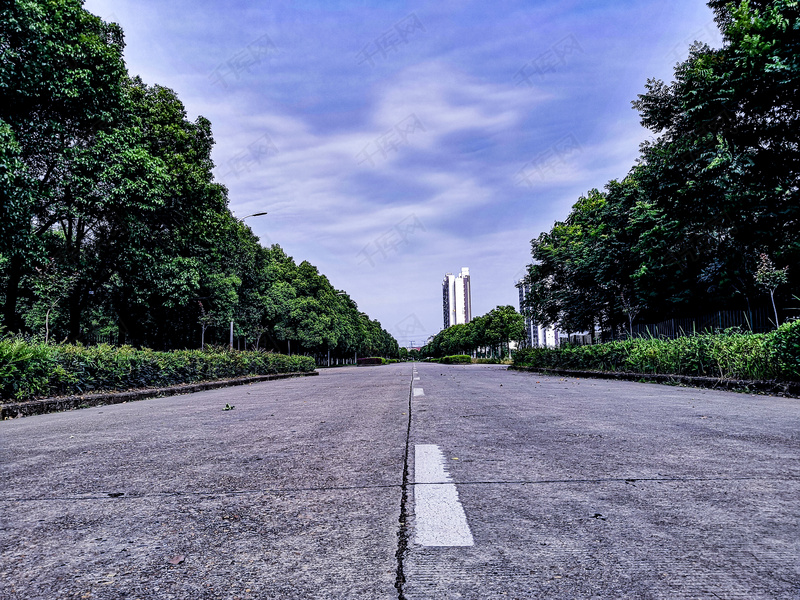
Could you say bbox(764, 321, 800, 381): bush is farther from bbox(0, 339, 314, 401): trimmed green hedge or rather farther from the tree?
bbox(0, 339, 314, 401): trimmed green hedge

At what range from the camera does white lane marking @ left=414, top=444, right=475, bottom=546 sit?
216cm

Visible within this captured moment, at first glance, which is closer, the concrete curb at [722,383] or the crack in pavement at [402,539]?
the crack in pavement at [402,539]

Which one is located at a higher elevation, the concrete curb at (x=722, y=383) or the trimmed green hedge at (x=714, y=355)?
the trimmed green hedge at (x=714, y=355)

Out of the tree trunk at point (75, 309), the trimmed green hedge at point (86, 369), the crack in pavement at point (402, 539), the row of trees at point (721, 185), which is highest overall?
the row of trees at point (721, 185)

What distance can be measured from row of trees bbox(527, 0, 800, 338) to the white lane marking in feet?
51.3

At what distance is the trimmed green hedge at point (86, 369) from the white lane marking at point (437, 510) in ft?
28.5

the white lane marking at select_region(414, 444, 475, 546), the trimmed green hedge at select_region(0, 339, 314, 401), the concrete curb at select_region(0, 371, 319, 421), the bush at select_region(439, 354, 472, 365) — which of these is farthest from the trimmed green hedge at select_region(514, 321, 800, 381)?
the bush at select_region(439, 354, 472, 365)

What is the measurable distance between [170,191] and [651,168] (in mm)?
18546

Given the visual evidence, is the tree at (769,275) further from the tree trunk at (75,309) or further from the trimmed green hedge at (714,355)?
the tree trunk at (75,309)

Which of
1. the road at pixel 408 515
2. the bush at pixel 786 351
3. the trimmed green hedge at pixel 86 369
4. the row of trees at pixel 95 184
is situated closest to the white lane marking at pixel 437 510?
the road at pixel 408 515

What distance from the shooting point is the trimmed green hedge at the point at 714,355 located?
10.0m

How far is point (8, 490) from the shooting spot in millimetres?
3209

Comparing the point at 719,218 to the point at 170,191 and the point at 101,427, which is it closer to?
the point at 101,427

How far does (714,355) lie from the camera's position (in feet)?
41.0
